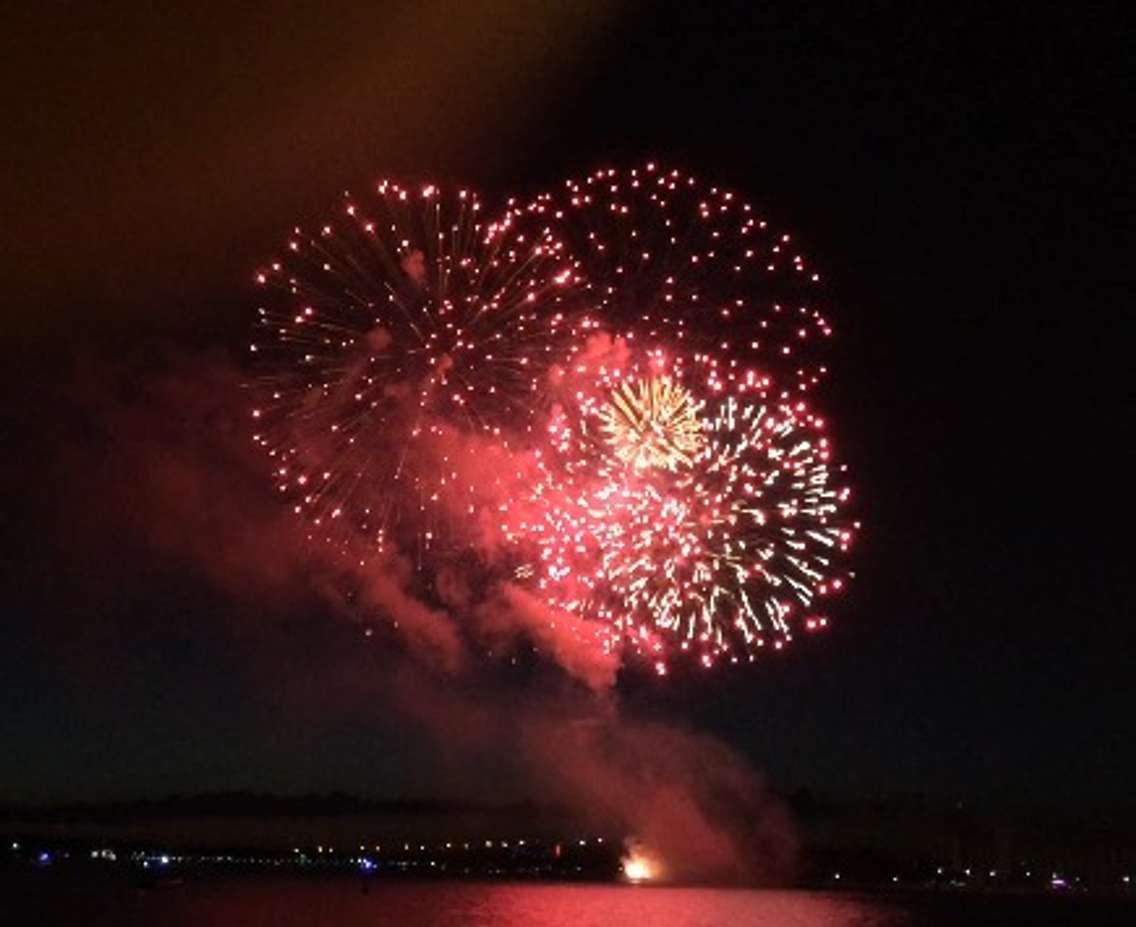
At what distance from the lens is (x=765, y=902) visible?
99438 millimetres

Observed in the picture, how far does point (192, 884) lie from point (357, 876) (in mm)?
46810

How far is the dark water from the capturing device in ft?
239

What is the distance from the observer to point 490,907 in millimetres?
93562

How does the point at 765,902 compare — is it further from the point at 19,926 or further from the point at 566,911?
the point at 19,926

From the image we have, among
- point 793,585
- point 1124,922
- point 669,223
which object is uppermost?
point 669,223

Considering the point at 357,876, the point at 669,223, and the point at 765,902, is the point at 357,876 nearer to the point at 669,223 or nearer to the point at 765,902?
the point at 765,902

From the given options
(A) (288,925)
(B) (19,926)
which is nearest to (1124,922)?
(A) (288,925)

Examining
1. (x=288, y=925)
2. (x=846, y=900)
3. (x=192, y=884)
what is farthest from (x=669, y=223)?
(x=192, y=884)

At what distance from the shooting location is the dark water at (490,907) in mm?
72875

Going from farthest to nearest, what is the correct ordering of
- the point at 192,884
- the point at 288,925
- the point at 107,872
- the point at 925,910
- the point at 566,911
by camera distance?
the point at 107,872, the point at 192,884, the point at 925,910, the point at 566,911, the point at 288,925

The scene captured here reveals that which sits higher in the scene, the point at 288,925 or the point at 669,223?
the point at 669,223

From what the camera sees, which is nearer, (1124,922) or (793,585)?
(793,585)

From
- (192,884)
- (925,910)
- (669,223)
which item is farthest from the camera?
(192,884)

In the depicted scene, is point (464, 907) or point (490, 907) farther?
point (490, 907)
